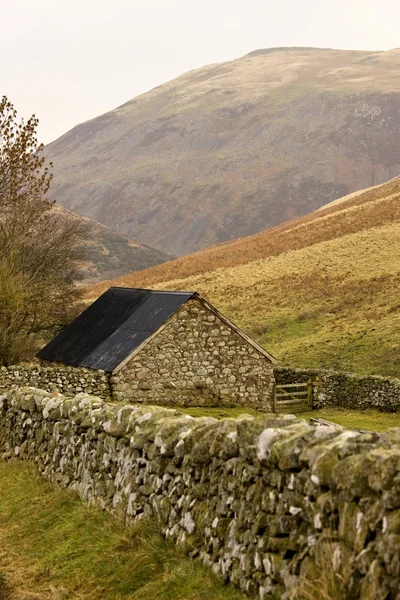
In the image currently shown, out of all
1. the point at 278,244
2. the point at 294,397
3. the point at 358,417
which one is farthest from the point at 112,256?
the point at 358,417

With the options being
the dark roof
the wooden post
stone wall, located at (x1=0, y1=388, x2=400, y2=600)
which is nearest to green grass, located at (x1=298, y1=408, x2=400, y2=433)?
the wooden post

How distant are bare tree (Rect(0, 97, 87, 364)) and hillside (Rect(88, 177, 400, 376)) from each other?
498 inches

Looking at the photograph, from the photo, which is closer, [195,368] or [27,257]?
[195,368]

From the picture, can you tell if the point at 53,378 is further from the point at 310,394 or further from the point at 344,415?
the point at 310,394

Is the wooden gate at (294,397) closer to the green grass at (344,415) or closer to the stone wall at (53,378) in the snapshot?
the green grass at (344,415)

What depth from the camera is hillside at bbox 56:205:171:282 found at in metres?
161

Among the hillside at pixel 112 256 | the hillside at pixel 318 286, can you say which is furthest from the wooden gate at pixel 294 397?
the hillside at pixel 112 256

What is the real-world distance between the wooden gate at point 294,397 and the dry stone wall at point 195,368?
3.18 metres

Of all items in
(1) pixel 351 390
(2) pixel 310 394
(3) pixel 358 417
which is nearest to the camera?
(3) pixel 358 417

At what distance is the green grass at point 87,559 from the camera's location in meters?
8.44

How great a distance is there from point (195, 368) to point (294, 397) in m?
8.30

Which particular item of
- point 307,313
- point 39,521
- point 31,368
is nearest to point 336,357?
point 307,313

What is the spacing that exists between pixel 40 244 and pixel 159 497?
39.0 m

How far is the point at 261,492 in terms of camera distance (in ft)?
26.2
